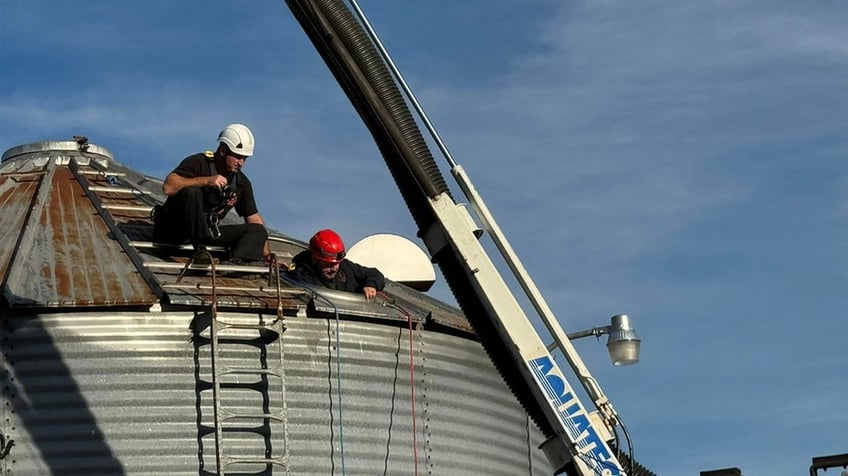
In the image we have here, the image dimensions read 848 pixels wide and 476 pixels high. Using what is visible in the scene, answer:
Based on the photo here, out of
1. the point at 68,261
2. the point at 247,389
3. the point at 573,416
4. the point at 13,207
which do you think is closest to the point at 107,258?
the point at 68,261

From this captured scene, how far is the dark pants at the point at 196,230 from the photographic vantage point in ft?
50.1

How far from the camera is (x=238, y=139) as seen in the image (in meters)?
15.1

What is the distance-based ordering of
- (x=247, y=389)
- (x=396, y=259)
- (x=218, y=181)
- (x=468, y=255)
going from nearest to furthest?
1. (x=468, y=255)
2. (x=247, y=389)
3. (x=218, y=181)
4. (x=396, y=259)

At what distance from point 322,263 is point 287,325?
56.9 inches

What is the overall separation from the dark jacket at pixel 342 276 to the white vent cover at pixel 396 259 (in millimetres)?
1662

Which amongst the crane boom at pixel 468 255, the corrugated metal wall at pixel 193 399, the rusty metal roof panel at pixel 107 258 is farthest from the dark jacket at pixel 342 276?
the crane boom at pixel 468 255

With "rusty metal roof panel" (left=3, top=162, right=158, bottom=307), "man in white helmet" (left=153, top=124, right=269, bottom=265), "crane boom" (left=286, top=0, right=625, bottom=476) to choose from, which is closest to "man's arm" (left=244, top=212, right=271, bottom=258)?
"man in white helmet" (left=153, top=124, right=269, bottom=265)

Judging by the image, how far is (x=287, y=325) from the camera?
49.1 ft

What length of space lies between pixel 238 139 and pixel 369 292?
224cm

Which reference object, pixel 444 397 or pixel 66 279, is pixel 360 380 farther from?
pixel 66 279

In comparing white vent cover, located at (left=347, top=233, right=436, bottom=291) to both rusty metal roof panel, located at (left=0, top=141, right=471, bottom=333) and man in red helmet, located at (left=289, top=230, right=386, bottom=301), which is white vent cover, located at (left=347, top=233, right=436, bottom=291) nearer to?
rusty metal roof panel, located at (left=0, top=141, right=471, bottom=333)

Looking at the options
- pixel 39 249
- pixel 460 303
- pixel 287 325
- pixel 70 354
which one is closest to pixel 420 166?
pixel 460 303

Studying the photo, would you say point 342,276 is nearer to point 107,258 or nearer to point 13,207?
point 107,258

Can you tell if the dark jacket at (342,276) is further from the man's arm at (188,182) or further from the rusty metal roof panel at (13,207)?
the rusty metal roof panel at (13,207)
